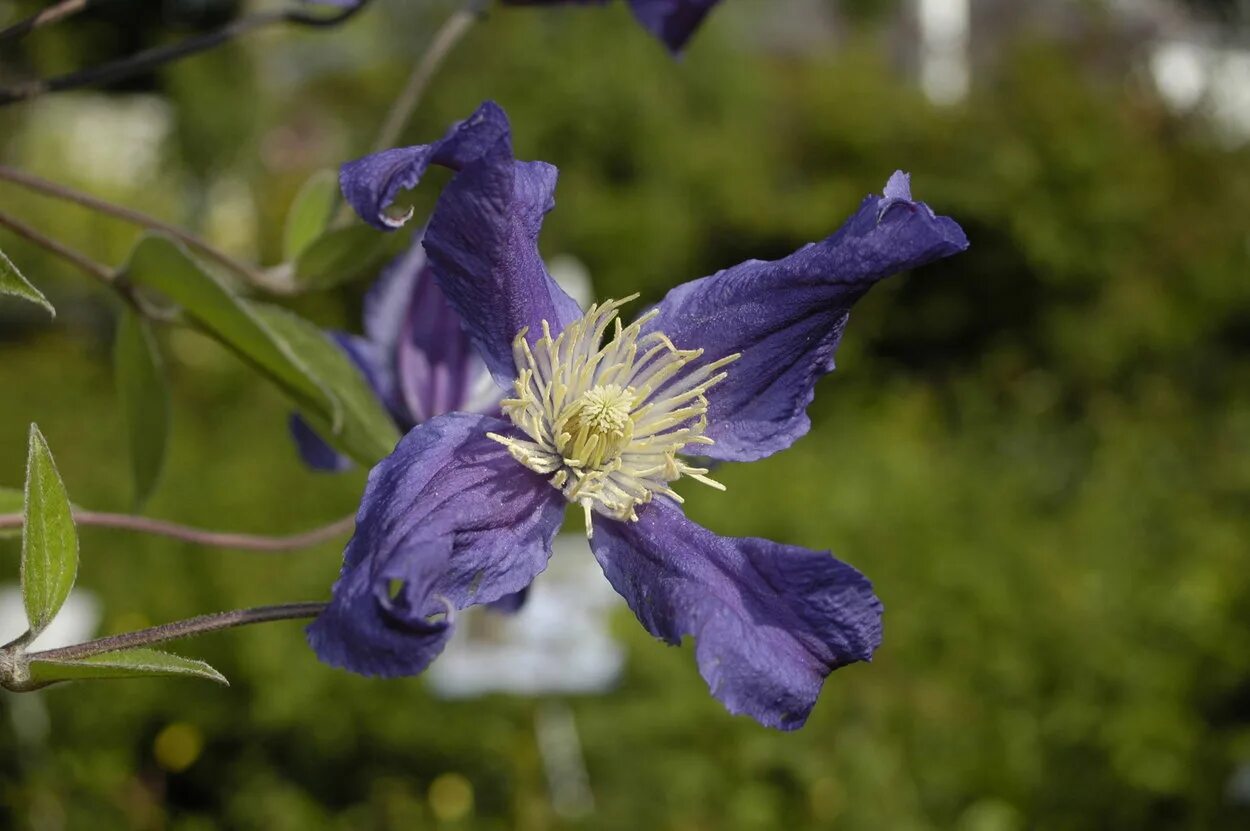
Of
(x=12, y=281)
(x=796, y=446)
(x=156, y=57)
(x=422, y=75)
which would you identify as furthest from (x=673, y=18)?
(x=796, y=446)

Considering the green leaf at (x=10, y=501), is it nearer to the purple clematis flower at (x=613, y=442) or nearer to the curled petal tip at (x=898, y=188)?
the purple clematis flower at (x=613, y=442)

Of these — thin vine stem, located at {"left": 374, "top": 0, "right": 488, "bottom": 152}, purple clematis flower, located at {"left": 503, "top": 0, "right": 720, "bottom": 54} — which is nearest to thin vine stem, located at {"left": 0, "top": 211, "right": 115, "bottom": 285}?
thin vine stem, located at {"left": 374, "top": 0, "right": 488, "bottom": 152}

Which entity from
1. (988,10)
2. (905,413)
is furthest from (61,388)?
(988,10)

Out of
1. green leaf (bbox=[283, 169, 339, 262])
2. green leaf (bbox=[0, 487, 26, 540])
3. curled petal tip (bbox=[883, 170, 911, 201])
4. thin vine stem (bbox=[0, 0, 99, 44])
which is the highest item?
curled petal tip (bbox=[883, 170, 911, 201])

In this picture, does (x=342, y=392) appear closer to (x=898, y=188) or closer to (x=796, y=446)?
(x=898, y=188)

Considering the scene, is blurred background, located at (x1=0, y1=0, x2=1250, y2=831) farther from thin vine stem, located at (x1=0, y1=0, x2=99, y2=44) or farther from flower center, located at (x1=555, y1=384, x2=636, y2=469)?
flower center, located at (x1=555, y1=384, x2=636, y2=469)

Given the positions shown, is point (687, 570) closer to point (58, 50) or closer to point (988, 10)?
point (58, 50)
